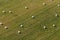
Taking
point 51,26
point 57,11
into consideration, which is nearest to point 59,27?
point 51,26

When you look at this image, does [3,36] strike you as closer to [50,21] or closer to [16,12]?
[16,12]

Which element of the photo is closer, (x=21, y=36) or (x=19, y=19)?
(x=21, y=36)

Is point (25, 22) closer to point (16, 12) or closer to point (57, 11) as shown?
point (16, 12)

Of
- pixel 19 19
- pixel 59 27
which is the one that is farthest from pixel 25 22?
pixel 59 27

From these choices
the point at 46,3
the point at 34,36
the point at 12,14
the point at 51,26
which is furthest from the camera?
the point at 46,3

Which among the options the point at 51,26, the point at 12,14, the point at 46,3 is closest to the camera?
the point at 51,26

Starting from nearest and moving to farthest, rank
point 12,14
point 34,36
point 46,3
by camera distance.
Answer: point 34,36
point 12,14
point 46,3
